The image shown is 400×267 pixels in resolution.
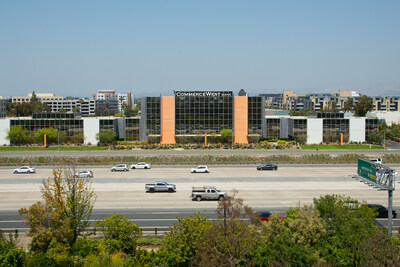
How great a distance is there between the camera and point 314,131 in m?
78.4

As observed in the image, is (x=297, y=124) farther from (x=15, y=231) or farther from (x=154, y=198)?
(x=15, y=231)

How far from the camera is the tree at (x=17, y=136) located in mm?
74375

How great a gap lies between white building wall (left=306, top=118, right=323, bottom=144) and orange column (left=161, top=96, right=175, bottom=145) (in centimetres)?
2696

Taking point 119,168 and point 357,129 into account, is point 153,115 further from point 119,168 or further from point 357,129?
point 357,129

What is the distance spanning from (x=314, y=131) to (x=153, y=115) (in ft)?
105

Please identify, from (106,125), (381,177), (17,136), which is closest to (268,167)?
(381,177)

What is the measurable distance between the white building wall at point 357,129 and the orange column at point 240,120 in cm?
2115

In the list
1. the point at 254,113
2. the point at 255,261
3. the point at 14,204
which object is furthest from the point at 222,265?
the point at 254,113

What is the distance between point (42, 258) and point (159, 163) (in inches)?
1369

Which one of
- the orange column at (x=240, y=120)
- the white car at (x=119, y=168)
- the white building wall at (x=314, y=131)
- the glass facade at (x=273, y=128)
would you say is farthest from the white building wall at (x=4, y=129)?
the white building wall at (x=314, y=131)

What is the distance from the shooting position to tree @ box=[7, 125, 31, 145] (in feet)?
244

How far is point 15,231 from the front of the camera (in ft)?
86.2

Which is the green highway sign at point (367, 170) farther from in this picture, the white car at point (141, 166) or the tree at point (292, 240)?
the white car at point (141, 166)

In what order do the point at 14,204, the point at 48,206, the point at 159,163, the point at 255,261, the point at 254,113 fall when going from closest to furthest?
the point at 255,261 < the point at 48,206 < the point at 14,204 < the point at 159,163 < the point at 254,113
